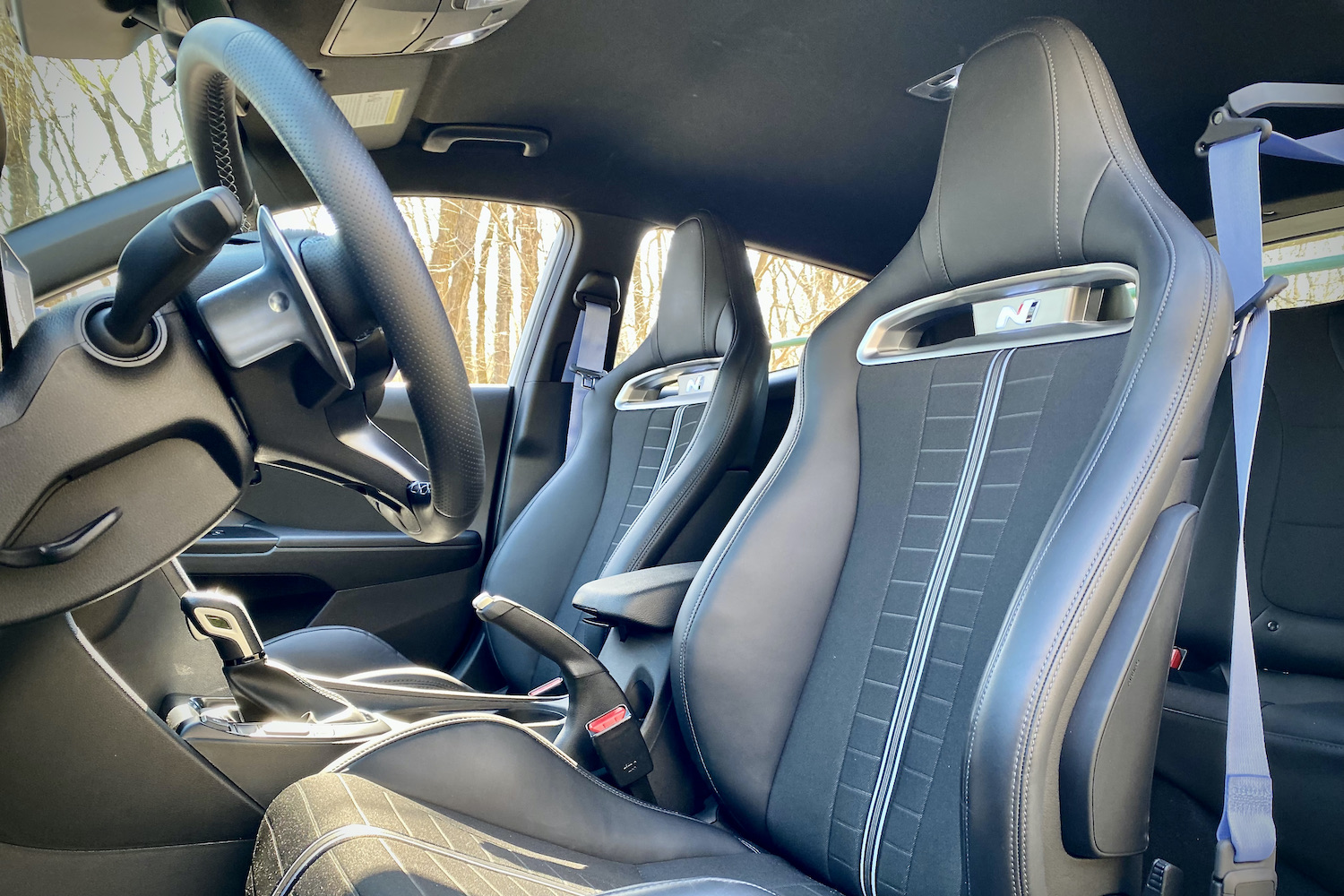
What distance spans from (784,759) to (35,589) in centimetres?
82

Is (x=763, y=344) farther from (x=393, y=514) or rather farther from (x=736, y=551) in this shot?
(x=393, y=514)

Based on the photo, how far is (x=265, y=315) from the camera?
636 millimetres

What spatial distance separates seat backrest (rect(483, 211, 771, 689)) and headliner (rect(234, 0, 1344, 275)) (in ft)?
0.78

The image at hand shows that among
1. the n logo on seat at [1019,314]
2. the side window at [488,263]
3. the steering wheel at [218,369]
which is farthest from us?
the side window at [488,263]

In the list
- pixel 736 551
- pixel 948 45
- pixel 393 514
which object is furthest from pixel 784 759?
pixel 948 45

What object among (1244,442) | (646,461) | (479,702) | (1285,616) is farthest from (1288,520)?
(479,702)

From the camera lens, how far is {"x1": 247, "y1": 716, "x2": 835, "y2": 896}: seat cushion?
2.07 ft

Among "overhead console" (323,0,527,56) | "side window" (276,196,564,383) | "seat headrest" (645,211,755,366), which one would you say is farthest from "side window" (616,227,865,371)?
"overhead console" (323,0,527,56)

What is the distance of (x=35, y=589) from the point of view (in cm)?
61

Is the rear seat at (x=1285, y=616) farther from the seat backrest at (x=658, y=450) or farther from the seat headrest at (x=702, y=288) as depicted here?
the seat headrest at (x=702, y=288)

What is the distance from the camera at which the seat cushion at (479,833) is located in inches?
24.8

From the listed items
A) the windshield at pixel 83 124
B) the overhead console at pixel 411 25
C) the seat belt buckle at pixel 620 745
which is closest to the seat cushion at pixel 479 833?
the seat belt buckle at pixel 620 745

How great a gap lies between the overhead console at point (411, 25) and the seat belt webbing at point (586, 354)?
869 millimetres

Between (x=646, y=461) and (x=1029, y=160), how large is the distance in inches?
42.1
